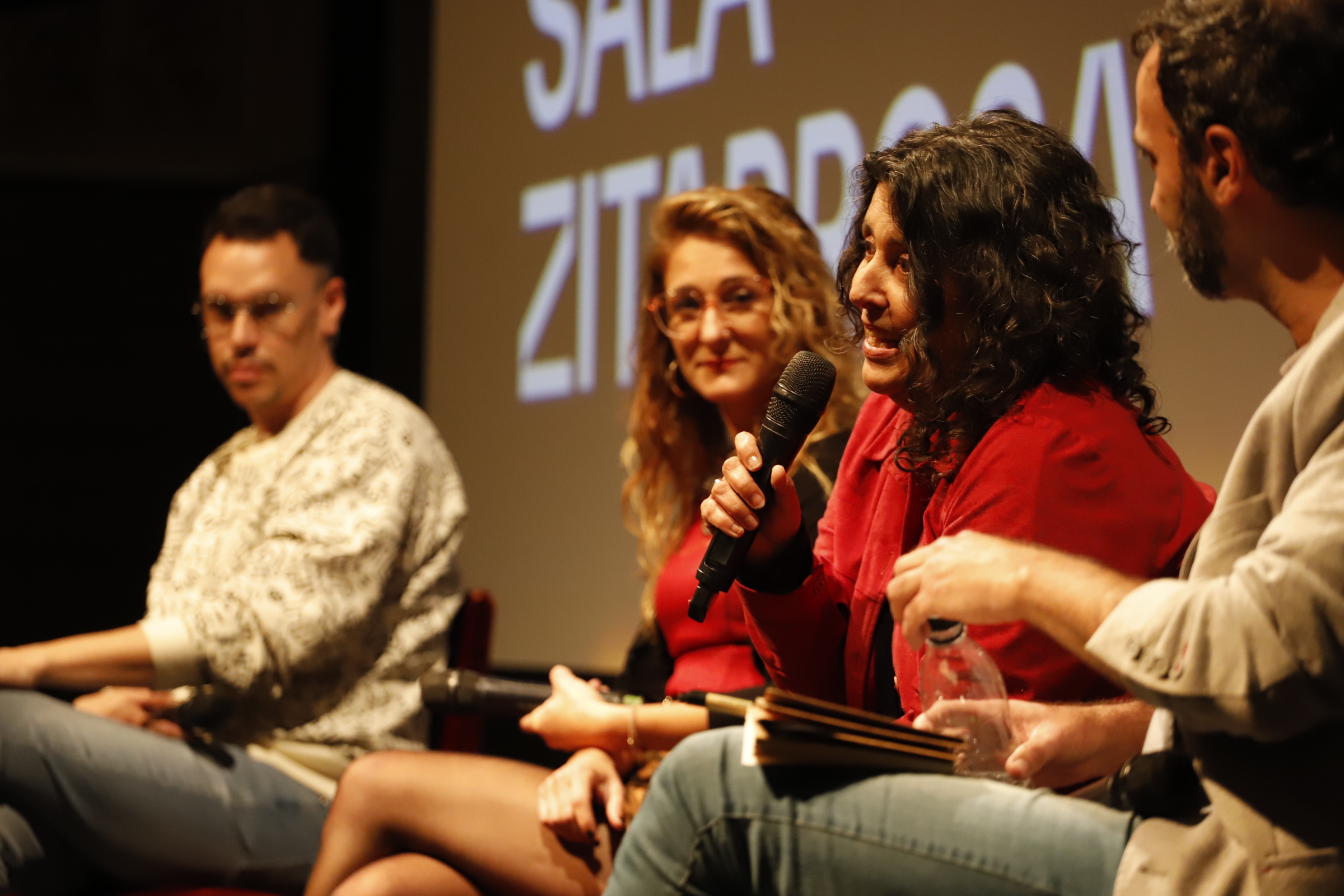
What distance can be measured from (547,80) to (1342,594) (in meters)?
3.30

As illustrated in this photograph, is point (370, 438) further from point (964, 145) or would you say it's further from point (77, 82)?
point (77, 82)

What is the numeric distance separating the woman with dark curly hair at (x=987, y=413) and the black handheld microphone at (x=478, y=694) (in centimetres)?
50

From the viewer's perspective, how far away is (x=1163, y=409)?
2.35m

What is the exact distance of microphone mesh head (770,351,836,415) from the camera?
1490 mm

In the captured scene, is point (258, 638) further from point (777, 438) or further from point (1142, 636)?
point (1142, 636)

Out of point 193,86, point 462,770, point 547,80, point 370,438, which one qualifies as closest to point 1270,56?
point 462,770

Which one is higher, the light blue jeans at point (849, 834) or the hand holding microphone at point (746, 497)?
the hand holding microphone at point (746, 497)

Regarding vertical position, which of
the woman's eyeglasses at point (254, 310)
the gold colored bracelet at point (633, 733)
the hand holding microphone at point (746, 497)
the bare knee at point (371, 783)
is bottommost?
the bare knee at point (371, 783)

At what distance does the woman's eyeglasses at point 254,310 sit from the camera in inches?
108

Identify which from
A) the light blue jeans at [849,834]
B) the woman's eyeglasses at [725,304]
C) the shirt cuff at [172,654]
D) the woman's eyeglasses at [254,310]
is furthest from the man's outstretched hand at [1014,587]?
the woman's eyeglasses at [254,310]

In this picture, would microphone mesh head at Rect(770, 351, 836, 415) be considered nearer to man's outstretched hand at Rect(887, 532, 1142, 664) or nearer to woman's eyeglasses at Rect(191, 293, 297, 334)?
man's outstretched hand at Rect(887, 532, 1142, 664)

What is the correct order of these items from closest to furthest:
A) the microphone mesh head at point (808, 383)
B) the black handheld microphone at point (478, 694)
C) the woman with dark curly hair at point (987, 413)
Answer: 1. the woman with dark curly hair at point (987, 413)
2. the microphone mesh head at point (808, 383)
3. the black handheld microphone at point (478, 694)

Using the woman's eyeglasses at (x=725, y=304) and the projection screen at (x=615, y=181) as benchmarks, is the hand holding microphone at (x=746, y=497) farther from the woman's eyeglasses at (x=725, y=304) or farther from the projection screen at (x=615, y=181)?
the projection screen at (x=615, y=181)

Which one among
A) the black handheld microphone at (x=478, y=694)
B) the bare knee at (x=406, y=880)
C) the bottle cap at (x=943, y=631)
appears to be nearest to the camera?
the bottle cap at (x=943, y=631)
